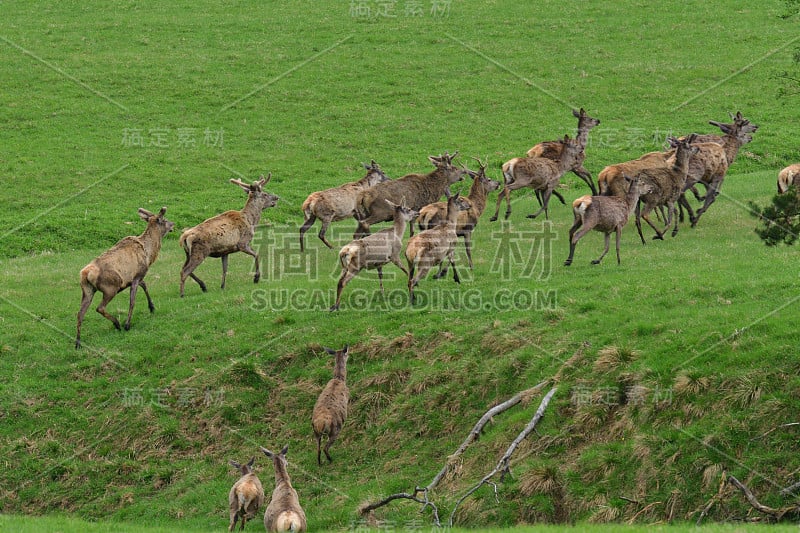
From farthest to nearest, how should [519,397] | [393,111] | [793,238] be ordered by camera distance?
[393,111]
[519,397]
[793,238]

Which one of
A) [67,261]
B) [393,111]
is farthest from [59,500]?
[393,111]

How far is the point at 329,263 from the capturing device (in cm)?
2262

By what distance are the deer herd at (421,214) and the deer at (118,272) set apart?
0.02 m

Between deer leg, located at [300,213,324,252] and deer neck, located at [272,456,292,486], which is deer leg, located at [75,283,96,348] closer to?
deer leg, located at [300,213,324,252]

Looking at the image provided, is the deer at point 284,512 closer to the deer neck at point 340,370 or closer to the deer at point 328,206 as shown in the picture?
the deer neck at point 340,370

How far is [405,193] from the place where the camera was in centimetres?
2325

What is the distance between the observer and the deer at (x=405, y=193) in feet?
74.9

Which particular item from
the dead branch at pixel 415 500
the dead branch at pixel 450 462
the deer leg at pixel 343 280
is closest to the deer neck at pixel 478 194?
the deer leg at pixel 343 280

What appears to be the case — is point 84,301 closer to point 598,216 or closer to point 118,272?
point 118,272

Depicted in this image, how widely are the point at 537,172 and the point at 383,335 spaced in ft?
28.1

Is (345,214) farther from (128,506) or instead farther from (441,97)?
(441,97)

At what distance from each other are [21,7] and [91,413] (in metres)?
39.6

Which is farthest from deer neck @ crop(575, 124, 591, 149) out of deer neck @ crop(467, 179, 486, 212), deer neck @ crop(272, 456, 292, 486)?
deer neck @ crop(272, 456, 292, 486)

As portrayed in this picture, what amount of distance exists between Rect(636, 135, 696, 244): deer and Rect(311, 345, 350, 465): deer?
8.71 m
